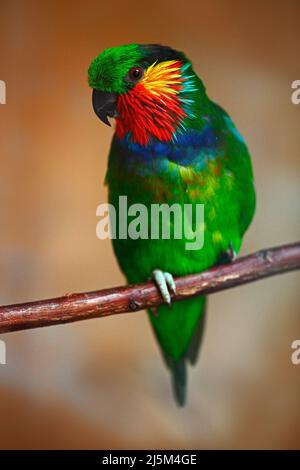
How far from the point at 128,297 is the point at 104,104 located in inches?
15.5

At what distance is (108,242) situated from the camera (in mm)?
1189

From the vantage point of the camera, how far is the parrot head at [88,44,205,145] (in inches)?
41.8

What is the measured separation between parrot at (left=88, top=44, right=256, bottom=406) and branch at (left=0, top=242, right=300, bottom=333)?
0.04 meters

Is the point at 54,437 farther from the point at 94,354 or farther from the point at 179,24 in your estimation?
the point at 179,24

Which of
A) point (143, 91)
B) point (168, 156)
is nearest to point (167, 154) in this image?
point (168, 156)

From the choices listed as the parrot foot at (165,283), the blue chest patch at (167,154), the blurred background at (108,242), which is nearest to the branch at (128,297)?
the parrot foot at (165,283)

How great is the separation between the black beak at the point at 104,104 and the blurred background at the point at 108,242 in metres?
0.04

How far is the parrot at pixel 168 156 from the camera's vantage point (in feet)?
3.53

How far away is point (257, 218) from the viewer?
122cm

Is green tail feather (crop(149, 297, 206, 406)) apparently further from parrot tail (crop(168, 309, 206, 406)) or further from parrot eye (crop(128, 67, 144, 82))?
parrot eye (crop(128, 67, 144, 82))

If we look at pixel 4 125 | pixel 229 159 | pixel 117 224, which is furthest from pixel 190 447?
pixel 4 125

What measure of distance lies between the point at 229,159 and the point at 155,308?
36 cm

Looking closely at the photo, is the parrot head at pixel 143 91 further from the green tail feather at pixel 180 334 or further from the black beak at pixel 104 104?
the green tail feather at pixel 180 334

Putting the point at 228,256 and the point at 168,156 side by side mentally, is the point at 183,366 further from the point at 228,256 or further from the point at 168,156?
the point at 168,156
